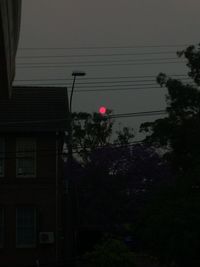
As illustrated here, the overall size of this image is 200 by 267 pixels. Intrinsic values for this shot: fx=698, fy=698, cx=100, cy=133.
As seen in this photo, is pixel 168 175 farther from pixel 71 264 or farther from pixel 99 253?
pixel 99 253

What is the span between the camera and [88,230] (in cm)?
3803

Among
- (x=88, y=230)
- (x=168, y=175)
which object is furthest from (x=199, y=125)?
(x=168, y=175)

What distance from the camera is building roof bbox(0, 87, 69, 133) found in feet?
107

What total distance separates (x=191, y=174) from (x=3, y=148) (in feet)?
47.3

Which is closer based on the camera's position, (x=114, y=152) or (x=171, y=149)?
(x=171, y=149)

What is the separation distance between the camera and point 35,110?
34.5m

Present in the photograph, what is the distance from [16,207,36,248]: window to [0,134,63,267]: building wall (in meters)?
0.20

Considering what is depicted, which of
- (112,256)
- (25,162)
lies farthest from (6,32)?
(25,162)

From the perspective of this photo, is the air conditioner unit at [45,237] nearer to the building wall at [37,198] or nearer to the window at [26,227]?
the building wall at [37,198]

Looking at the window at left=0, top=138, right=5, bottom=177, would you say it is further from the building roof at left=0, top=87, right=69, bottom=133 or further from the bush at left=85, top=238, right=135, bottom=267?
the bush at left=85, top=238, right=135, bottom=267

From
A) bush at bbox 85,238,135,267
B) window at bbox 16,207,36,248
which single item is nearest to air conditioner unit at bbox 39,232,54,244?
window at bbox 16,207,36,248

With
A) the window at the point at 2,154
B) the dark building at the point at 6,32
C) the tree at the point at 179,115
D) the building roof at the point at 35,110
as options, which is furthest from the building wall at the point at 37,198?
the dark building at the point at 6,32

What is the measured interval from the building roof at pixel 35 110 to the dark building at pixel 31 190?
0.05 m

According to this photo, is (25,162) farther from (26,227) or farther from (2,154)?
(26,227)
